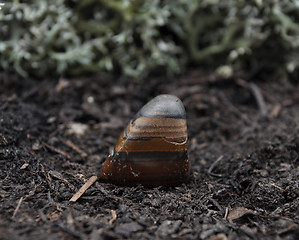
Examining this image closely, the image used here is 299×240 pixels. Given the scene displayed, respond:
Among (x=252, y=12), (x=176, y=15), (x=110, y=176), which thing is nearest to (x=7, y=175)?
(x=110, y=176)

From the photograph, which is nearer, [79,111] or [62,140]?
[62,140]

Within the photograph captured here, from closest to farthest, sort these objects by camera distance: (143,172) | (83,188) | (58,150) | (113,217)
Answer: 1. (113,217)
2. (83,188)
3. (143,172)
4. (58,150)

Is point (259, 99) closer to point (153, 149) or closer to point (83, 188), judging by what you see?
point (153, 149)

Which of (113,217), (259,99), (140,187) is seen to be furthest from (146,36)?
(113,217)

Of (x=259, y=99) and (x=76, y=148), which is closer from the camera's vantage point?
(x=76, y=148)

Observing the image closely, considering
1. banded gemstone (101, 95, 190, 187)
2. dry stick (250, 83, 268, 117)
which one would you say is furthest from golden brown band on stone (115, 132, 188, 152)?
dry stick (250, 83, 268, 117)

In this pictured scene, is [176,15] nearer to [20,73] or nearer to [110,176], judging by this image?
[20,73]

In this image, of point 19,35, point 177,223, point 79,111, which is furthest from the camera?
point 19,35

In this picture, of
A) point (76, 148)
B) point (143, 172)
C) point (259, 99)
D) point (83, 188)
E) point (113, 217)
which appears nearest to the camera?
point (113, 217)
